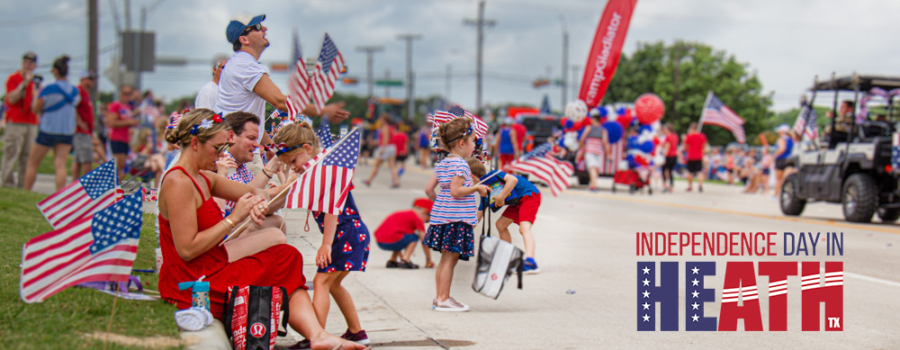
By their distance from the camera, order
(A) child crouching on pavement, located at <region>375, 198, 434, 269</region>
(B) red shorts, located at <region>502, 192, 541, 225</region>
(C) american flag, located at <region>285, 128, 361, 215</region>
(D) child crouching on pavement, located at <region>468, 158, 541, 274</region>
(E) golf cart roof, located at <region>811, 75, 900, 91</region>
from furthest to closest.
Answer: (E) golf cart roof, located at <region>811, 75, 900, 91</region>
(A) child crouching on pavement, located at <region>375, 198, 434, 269</region>
(B) red shorts, located at <region>502, 192, 541, 225</region>
(D) child crouching on pavement, located at <region>468, 158, 541, 274</region>
(C) american flag, located at <region>285, 128, 361, 215</region>

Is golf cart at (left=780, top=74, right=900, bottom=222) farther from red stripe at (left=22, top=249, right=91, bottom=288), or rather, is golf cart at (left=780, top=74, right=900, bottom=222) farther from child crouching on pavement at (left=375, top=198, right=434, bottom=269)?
red stripe at (left=22, top=249, right=91, bottom=288)

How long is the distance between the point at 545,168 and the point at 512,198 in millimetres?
765

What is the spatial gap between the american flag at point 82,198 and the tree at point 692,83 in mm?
80732

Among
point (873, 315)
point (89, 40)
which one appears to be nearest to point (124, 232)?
point (873, 315)

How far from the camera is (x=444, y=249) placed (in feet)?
21.9

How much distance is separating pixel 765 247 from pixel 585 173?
478 inches

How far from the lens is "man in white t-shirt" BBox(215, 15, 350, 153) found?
5.73 meters

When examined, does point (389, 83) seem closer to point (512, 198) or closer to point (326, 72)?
point (512, 198)

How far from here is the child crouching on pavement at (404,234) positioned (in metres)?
9.20

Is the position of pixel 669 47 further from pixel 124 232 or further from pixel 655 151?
pixel 124 232

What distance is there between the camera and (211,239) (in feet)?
15.0

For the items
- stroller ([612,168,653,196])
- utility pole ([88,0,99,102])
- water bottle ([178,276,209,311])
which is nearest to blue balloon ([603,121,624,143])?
stroller ([612,168,653,196])

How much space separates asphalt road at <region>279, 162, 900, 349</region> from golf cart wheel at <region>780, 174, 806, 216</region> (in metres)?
1.80

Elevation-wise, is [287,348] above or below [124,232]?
below
